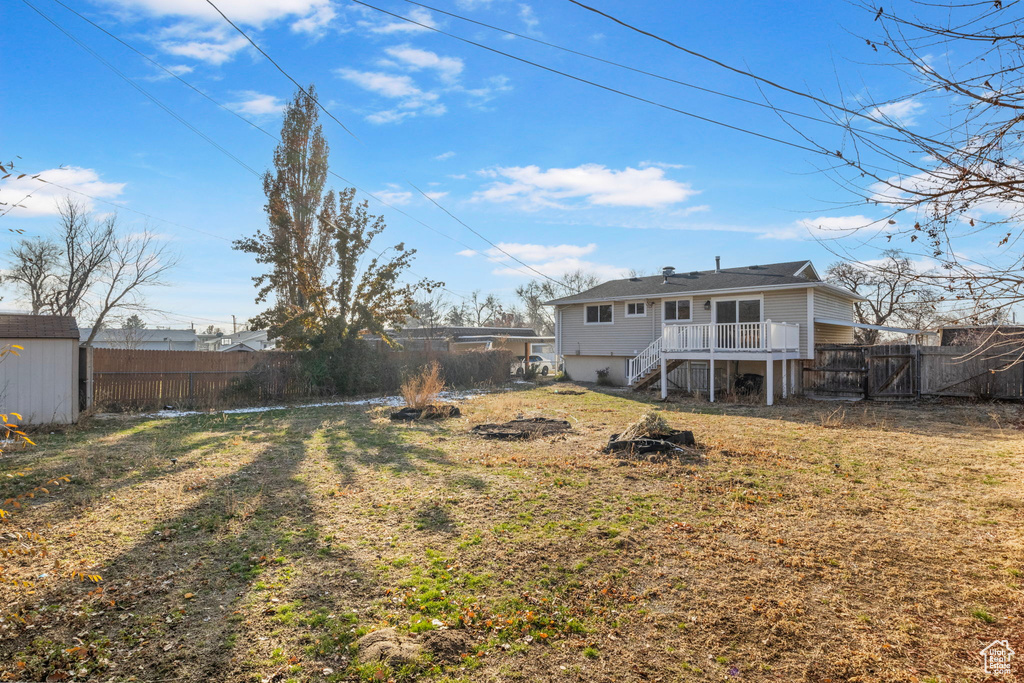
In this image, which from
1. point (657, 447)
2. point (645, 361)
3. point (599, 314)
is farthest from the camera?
point (599, 314)

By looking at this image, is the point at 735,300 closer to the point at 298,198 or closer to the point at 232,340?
the point at 298,198

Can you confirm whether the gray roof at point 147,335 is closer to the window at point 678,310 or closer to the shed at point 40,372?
the shed at point 40,372

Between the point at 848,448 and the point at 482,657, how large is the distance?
833 cm

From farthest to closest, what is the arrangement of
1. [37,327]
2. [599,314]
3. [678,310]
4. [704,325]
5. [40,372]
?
1. [599,314]
2. [678,310]
3. [704,325]
4. [37,327]
5. [40,372]


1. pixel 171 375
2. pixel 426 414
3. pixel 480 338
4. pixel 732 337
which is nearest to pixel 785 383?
pixel 732 337

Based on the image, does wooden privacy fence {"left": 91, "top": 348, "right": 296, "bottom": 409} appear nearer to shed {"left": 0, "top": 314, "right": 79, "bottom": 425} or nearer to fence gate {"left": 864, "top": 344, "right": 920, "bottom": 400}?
shed {"left": 0, "top": 314, "right": 79, "bottom": 425}

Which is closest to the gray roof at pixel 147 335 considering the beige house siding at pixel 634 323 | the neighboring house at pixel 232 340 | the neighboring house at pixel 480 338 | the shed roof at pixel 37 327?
the neighboring house at pixel 232 340

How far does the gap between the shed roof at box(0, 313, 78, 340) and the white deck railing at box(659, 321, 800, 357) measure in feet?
51.8

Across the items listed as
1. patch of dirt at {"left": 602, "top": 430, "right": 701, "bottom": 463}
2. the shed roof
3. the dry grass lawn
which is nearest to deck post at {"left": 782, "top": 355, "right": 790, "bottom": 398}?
the dry grass lawn

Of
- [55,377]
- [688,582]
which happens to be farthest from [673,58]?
[55,377]

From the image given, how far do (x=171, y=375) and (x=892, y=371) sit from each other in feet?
71.6

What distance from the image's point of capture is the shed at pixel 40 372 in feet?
34.8

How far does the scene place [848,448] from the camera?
8906mm

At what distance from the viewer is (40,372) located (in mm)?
10859
